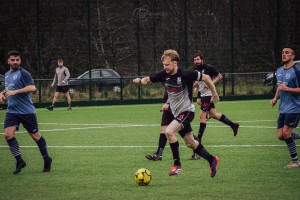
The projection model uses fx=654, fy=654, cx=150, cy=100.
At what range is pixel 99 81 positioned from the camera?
3250 cm

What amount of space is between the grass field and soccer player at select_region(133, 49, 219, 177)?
394 millimetres

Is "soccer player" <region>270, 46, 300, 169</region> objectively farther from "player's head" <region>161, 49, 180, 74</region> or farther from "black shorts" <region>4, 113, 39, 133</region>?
"black shorts" <region>4, 113, 39, 133</region>

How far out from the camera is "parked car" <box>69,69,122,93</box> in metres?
32.3

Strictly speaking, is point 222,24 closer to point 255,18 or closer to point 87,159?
point 255,18

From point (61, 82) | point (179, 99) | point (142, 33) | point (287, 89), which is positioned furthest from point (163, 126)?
point (142, 33)

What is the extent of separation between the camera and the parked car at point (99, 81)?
32.3 m

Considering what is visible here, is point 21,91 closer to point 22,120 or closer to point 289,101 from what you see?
point 22,120

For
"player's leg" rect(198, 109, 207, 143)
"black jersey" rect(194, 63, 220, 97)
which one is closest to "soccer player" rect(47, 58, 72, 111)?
"black jersey" rect(194, 63, 220, 97)

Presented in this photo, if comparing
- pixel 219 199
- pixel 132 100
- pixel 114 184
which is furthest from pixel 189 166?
pixel 132 100

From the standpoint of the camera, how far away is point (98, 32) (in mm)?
33688

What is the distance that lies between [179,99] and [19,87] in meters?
2.84

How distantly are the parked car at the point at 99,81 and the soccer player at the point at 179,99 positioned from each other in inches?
857

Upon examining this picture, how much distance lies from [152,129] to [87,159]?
6.47 metres

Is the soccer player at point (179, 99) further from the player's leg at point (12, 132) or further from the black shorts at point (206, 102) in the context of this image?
the black shorts at point (206, 102)
